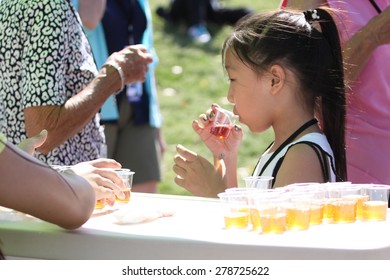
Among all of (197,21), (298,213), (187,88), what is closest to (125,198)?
(298,213)

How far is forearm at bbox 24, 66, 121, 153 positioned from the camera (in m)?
3.38

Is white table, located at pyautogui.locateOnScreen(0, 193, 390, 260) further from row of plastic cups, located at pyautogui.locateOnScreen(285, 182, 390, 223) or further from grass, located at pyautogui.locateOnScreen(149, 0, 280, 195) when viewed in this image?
grass, located at pyautogui.locateOnScreen(149, 0, 280, 195)

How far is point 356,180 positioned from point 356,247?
1.35 meters

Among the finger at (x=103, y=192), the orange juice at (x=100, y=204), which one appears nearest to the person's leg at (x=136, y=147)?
the orange juice at (x=100, y=204)

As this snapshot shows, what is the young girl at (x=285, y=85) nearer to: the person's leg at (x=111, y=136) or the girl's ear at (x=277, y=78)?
the girl's ear at (x=277, y=78)

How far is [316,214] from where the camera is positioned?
2.57 m

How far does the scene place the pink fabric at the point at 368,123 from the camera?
11.7 feet

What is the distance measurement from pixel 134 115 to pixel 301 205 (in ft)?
10.7

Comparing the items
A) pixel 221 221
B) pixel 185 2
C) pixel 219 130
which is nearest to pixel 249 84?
pixel 219 130

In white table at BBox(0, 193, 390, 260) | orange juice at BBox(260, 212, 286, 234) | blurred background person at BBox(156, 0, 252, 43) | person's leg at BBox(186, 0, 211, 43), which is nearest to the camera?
white table at BBox(0, 193, 390, 260)

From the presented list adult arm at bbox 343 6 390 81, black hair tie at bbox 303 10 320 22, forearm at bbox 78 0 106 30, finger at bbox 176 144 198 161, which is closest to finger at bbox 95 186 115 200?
finger at bbox 176 144 198 161

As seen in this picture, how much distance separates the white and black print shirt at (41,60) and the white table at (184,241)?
0.80 metres

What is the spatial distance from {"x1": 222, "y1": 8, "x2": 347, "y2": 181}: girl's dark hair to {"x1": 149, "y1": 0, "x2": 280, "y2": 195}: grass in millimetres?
4245
